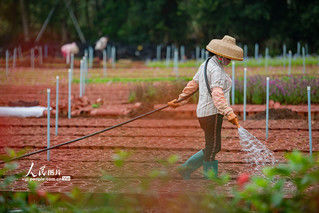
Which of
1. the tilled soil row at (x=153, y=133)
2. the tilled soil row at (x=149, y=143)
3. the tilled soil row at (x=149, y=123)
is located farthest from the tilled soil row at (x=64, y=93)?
the tilled soil row at (x=149, y=143)

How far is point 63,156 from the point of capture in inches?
277

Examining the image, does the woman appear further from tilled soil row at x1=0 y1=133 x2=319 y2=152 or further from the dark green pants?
tilled soil row at x1=0 y1=133 x2=319 y2=152

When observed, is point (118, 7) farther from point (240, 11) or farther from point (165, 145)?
point (165, 145)

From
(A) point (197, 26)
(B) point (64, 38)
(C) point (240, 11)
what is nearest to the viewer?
(C) point (240, 11)

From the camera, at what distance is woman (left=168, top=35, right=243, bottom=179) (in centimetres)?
511

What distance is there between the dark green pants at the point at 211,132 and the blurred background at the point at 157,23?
63.7 feet

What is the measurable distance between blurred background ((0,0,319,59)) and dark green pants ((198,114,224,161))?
764 inches

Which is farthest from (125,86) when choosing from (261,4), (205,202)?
(261,4)

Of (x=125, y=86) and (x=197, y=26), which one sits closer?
(x=125, y=86)

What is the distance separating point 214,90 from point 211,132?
47 cm

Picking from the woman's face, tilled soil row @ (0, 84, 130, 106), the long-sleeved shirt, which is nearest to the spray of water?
the long-sleeved shirt

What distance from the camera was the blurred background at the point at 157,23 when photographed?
26.5 m

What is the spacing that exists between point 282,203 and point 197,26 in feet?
88.1

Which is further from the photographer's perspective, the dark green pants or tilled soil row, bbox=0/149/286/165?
tilled soil row, bbox=0/149/286/165
